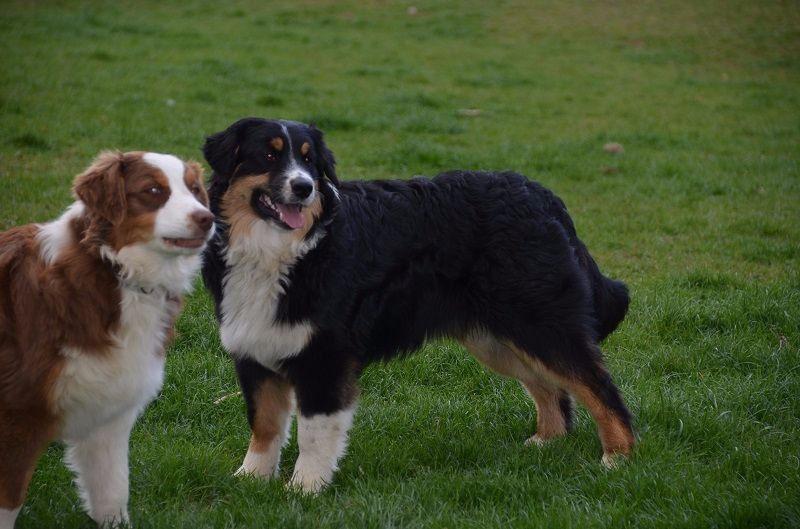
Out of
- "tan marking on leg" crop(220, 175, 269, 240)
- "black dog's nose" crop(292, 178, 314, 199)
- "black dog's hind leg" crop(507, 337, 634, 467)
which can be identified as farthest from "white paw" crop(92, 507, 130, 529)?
"black dog's hind leg" crop(507, 337, 634, 467)

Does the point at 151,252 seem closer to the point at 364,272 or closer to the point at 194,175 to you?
the point at 194,175

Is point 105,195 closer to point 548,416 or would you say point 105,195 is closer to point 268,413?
point 268,413

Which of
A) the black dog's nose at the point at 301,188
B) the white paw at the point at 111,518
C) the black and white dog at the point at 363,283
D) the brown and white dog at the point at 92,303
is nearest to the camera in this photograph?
the brown and white dog at the point at 92,303

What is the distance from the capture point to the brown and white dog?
3.44 m

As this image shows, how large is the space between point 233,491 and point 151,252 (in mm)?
1367

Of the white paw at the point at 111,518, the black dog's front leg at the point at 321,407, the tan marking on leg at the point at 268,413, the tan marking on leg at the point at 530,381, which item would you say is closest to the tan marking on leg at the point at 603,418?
the tan marking on leg at the point at 530,381

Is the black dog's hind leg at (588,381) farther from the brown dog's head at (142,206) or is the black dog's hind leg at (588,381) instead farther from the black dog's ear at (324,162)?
the brown dog's head at (142,206)

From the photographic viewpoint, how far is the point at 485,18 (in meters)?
23.7

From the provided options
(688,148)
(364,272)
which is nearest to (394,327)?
(364,272)

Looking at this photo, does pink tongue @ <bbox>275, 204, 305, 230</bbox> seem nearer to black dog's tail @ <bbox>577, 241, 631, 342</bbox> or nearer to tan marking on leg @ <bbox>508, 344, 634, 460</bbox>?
tan marking on leg @ <bbox>508, 344, 634, 460</bbox>

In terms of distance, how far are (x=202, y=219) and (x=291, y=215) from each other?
0.87 meters

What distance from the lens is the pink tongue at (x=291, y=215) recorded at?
173 inches

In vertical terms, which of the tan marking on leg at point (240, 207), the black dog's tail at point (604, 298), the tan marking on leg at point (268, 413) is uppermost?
the tan marking on leg at point (240, 207)

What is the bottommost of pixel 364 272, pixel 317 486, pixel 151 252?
pixel 317 486
